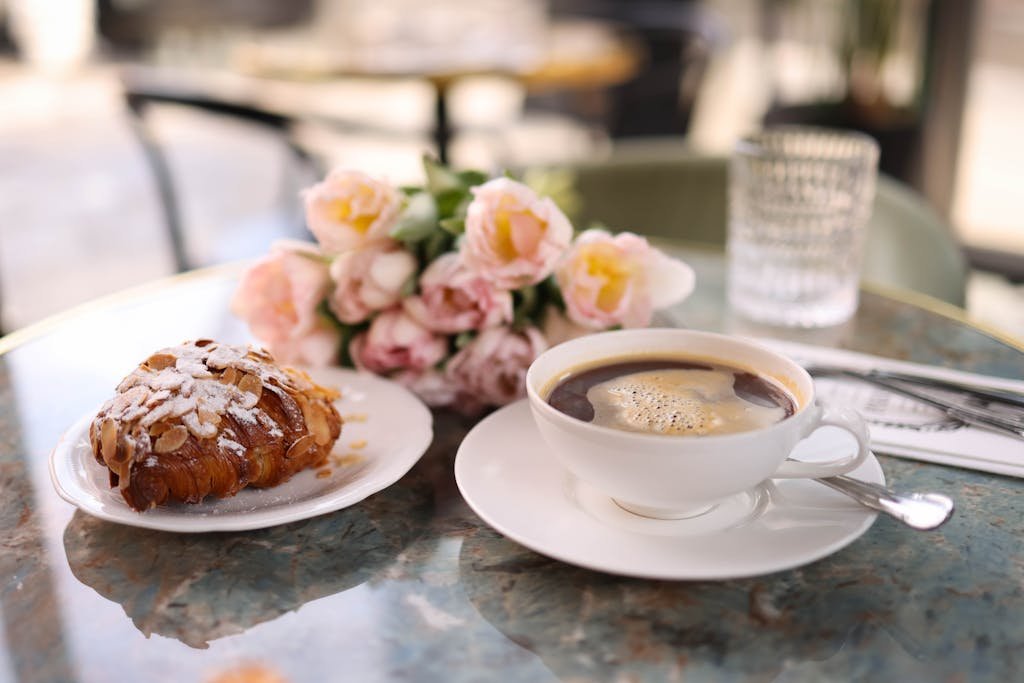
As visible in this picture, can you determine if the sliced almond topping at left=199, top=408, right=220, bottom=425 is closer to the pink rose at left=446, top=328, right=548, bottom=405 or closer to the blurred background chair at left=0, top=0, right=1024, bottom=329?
the pink rose at left=446, top=328, right=548, bottom=405

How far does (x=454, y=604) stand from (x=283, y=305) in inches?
15.4

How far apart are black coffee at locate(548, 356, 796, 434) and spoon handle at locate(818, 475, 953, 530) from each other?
7 cm

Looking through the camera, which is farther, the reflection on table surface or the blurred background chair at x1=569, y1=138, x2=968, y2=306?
the blurred background chair at x1=569, y1=138, x2=968, y2=306

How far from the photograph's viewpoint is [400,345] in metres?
0.88

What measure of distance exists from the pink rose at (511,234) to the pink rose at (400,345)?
0.08 meters

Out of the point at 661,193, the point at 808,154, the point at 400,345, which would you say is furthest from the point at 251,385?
the point at 661,193

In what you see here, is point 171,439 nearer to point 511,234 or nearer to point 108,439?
point 108,439

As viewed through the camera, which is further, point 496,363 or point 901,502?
point 496,363

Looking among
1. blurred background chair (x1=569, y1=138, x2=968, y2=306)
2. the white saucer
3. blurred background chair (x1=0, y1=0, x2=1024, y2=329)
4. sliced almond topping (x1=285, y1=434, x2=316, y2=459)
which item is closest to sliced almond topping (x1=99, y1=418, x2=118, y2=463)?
sliced almond topping (x1=285, y1=434, x2=316, y2=459)

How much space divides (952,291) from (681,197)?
0.47 m

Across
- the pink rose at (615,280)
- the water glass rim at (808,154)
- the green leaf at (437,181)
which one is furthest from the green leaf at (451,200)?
the water glass rim at (808,154)

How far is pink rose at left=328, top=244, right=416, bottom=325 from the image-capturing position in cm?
88

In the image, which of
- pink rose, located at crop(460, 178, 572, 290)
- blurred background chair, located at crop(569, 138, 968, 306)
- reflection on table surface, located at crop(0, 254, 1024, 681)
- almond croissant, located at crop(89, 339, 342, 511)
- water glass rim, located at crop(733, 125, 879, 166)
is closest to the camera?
reflection on table surface, located at crop(0, 254, 1024, 681)

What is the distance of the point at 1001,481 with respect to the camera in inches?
30.5
